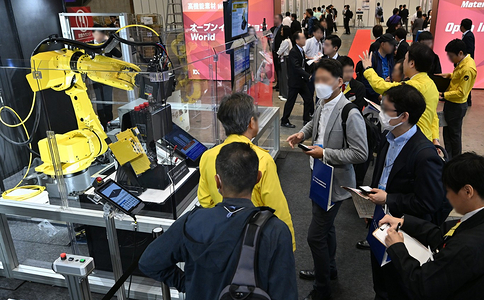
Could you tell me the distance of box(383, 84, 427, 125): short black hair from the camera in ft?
6.59

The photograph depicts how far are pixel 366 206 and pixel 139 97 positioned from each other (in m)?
1.63

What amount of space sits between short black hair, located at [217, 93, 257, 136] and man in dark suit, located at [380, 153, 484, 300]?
0.90m

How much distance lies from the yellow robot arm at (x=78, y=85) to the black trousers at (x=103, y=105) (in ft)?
0.36

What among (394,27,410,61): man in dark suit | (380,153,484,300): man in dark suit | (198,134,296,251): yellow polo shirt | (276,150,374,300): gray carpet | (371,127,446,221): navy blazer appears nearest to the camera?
(380,153,484,300): man in dark suit

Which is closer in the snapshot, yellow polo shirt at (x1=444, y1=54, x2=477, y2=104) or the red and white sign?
yellow polo shirt at (x1=444, y1=54, x2=477, y2=104)

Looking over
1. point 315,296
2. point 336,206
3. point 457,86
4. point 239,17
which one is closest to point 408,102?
point 336,206

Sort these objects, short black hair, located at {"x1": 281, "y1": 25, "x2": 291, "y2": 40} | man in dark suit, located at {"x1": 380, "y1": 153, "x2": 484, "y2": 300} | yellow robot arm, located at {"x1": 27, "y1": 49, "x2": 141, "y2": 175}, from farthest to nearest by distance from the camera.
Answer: short black hair, located at {"x1": 281, "y1": 25, "x2": 291, "y2": 40}
yellow robot arm, located at {"x1": 27, "y1": 49, "x2": 141, "y2": 175}
man in dark suit, located at {"x1": 380, "y1": 153, "x2": 484, "y2": 300}

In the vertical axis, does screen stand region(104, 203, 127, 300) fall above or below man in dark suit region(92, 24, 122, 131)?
below

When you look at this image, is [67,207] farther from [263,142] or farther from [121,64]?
[263,142]

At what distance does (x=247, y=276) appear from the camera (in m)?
1.18

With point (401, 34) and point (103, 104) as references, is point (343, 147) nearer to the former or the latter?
point (103, 104)

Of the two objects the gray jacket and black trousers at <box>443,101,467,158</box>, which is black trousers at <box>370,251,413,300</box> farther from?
black trousers at <box>443,101,467,158</box>

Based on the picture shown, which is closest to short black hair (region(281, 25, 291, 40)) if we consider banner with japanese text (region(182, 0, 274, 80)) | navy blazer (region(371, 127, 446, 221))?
banner with japanese text (region(182, 0, 274, 80))

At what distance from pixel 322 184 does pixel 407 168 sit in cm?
57
